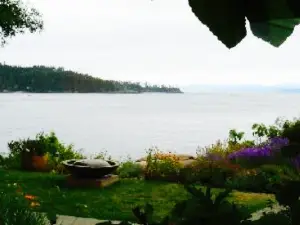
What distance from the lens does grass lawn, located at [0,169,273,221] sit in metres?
9.89

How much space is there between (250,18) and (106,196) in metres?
11.1

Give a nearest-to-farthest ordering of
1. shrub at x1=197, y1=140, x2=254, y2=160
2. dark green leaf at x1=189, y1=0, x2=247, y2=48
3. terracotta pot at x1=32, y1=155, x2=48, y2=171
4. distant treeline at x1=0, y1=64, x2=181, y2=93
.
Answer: dark green leaf at x1=189, y1=0, x2=247, y2=48
shrub at x1=197, y1=140, x2=254, y2=160
terracotta pot at x1=32, y1=155, x2=48, y2=171
distant treeline at x1=0, y1=64, x2=181, y2=93

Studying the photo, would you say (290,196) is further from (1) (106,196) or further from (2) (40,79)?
(2) (40,79)

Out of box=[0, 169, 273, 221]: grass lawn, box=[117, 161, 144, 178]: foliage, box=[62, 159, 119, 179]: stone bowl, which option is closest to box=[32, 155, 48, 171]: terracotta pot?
box=[0, 169, 273, 221]: grass lawn

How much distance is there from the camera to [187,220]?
77cm

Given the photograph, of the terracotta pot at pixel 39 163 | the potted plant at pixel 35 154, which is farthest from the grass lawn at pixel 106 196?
the potted plant at pixel 35 154

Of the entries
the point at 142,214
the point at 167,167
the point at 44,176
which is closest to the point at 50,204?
the point at 44,176

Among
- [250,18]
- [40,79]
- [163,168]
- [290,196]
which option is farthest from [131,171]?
[40,79]

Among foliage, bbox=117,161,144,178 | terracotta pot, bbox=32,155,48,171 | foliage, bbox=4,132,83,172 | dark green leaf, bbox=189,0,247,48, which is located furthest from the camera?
foliage, bbox=4,132,83,172

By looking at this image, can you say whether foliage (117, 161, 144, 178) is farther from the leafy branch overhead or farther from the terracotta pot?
the leafy branch overhead

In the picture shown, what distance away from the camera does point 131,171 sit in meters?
14.5

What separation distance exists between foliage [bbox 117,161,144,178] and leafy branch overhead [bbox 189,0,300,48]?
13.8 meters

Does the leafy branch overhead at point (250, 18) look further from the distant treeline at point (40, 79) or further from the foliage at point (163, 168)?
the distant treeline at point (40, 79)

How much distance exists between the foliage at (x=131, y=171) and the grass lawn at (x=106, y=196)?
800 mm
